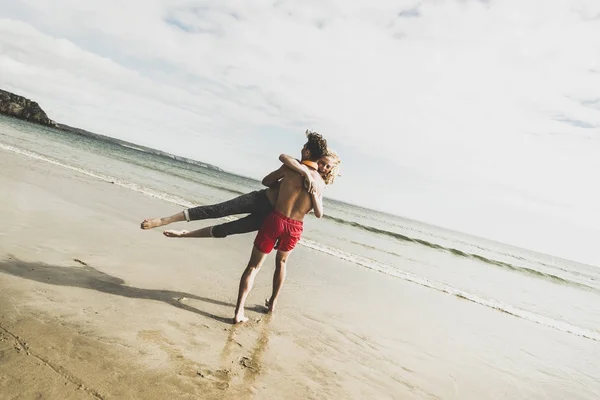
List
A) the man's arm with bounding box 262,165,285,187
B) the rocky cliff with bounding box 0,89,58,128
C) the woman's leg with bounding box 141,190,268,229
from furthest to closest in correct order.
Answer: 1. the rocky cliff with bounding box 0,89,58,128
2. the woman's leg with bounding box 141,190,268,229
3. the man's arm with bounding box 262,165,285,187

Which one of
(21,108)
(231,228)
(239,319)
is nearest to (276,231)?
(231,228)

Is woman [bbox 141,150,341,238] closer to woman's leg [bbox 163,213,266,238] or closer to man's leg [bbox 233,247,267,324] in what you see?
woman's leg [bbox 163,213,266,238]

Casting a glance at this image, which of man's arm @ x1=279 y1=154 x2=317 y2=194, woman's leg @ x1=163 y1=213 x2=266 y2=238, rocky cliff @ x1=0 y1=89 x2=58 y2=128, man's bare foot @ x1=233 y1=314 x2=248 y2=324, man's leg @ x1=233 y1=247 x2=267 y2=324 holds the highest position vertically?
rocky cliff @ x1=0 y1=89 x2=58 y2=128

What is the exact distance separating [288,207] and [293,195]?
6.1 inches

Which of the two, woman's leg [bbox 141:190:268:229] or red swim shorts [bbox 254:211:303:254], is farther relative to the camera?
woman's leg [bbox 141:190:268:229]

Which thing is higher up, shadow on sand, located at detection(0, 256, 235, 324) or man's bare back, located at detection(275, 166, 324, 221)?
man's bare back, located at detection(275, 166, 324, 221)

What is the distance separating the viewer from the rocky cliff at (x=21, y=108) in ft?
218

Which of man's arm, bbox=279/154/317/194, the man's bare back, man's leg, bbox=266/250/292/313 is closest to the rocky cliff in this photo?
man's leg, bbox=266/250/292/313

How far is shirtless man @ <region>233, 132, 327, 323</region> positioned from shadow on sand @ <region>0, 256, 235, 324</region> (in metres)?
0.87

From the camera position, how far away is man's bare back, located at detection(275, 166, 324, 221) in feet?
12.9

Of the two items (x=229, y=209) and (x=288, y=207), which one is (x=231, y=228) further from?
(x=288, y=207)

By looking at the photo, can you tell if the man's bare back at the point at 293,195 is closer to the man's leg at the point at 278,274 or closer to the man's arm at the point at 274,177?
the man's arm at the point at 274,177

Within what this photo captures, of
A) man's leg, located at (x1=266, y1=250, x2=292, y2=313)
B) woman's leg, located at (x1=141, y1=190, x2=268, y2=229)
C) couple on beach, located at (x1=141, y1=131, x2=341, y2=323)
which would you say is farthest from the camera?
man's leg, located at (x1=266, y1=250, x2=292, y2=313)

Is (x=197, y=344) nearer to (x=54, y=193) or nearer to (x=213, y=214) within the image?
(x=213, y=214)
